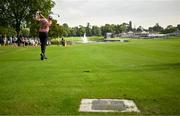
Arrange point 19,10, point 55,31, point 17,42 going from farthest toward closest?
point 55,31 → point 19,10 → point 17,42

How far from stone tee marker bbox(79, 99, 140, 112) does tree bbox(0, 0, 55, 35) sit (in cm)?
6885

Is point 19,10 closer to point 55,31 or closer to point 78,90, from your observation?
point 55,31

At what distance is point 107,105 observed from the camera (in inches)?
293

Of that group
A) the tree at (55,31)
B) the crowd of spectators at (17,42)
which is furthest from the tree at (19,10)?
the tree at (55,31)

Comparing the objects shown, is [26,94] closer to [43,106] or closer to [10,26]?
[43,106]

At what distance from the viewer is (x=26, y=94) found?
852 cm

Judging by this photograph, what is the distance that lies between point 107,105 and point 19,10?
234 ft

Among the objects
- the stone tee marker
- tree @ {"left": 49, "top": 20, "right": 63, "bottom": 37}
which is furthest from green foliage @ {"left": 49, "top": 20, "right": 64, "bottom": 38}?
the stone tee marker

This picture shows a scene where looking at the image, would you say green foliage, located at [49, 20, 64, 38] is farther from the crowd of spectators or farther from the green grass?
the green grass

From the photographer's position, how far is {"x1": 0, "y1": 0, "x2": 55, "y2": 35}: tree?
2987 inches

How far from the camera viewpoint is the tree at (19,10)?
249ft

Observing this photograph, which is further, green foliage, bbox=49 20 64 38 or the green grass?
green foliage, bbox=49 20 64 38

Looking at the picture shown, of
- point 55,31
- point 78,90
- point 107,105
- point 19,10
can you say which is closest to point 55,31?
point 55,31

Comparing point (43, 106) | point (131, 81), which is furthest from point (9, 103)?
point (131, 81)
